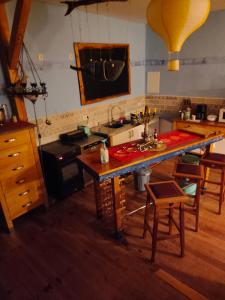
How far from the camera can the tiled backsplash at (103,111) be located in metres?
3.56

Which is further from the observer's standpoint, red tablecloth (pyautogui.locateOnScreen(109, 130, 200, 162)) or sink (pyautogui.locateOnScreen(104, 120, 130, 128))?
sink (pyautogui.locateOnScreen(104, 120, 130, 128))

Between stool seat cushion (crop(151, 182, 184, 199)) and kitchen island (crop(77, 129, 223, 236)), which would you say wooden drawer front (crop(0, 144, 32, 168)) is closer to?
kitchen island (crop(77, 129, 223, 236))

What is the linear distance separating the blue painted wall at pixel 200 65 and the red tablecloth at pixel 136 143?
185 centimetres

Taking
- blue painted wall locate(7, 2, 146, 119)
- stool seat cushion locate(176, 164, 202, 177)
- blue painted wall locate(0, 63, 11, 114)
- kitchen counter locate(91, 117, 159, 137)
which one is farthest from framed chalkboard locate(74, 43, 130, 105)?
stool seat cushion locate(176, 164, 202, 177)

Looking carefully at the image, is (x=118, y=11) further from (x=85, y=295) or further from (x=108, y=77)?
(x=85, y=295)

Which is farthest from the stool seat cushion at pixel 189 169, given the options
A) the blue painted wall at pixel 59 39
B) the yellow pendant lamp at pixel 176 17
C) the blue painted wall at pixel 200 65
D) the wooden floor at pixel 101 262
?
the blue painted wall at pixel 200 65

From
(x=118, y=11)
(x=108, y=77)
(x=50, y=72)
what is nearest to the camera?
(x=108, y=77)

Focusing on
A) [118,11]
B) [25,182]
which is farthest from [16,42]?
[118,11]

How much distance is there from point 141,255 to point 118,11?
377 cm

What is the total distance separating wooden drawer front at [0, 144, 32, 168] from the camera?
2.56m

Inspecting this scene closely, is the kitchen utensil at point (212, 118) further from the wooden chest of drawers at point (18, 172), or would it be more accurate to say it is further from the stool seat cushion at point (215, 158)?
the wooden chest of drawers at point (18, 172)

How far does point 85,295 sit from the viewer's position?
77.5 inches

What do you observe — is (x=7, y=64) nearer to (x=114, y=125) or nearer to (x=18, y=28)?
(x=18, y=28)

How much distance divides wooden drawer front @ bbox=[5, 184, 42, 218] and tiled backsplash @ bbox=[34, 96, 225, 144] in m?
0.88
